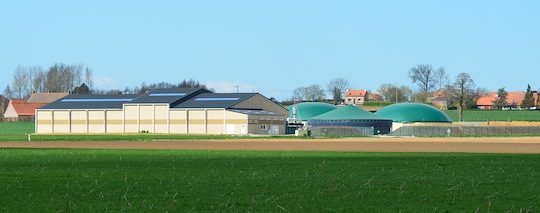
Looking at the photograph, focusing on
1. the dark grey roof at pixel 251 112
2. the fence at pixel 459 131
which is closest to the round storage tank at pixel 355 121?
the fence at pixel 459 131

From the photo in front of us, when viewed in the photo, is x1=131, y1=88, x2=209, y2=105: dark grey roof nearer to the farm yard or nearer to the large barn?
the large barn

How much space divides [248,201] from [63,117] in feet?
415

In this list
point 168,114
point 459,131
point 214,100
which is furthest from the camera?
point 214,100

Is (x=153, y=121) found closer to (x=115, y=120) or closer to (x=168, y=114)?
(x=168, y=114)

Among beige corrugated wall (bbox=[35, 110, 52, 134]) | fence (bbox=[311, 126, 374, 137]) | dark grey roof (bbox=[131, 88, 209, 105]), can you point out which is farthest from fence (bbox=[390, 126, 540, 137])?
beige corrugated wall (bbox=[35, 110, 52, 134])

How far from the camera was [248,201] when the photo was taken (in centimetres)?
2267

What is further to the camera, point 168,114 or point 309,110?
point 309,110

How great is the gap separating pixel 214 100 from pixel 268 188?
115 meters

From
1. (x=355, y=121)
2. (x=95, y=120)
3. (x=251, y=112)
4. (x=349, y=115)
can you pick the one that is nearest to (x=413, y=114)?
(x=349, y=115)

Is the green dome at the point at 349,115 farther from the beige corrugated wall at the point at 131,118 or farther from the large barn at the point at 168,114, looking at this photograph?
the beige corrugated wall at the point at 131,118

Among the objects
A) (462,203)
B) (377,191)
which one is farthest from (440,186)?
(462,203)

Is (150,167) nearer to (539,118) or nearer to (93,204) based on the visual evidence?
(93,204)

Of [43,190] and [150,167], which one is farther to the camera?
[150,167]

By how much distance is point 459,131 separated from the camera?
→ 129 metres
